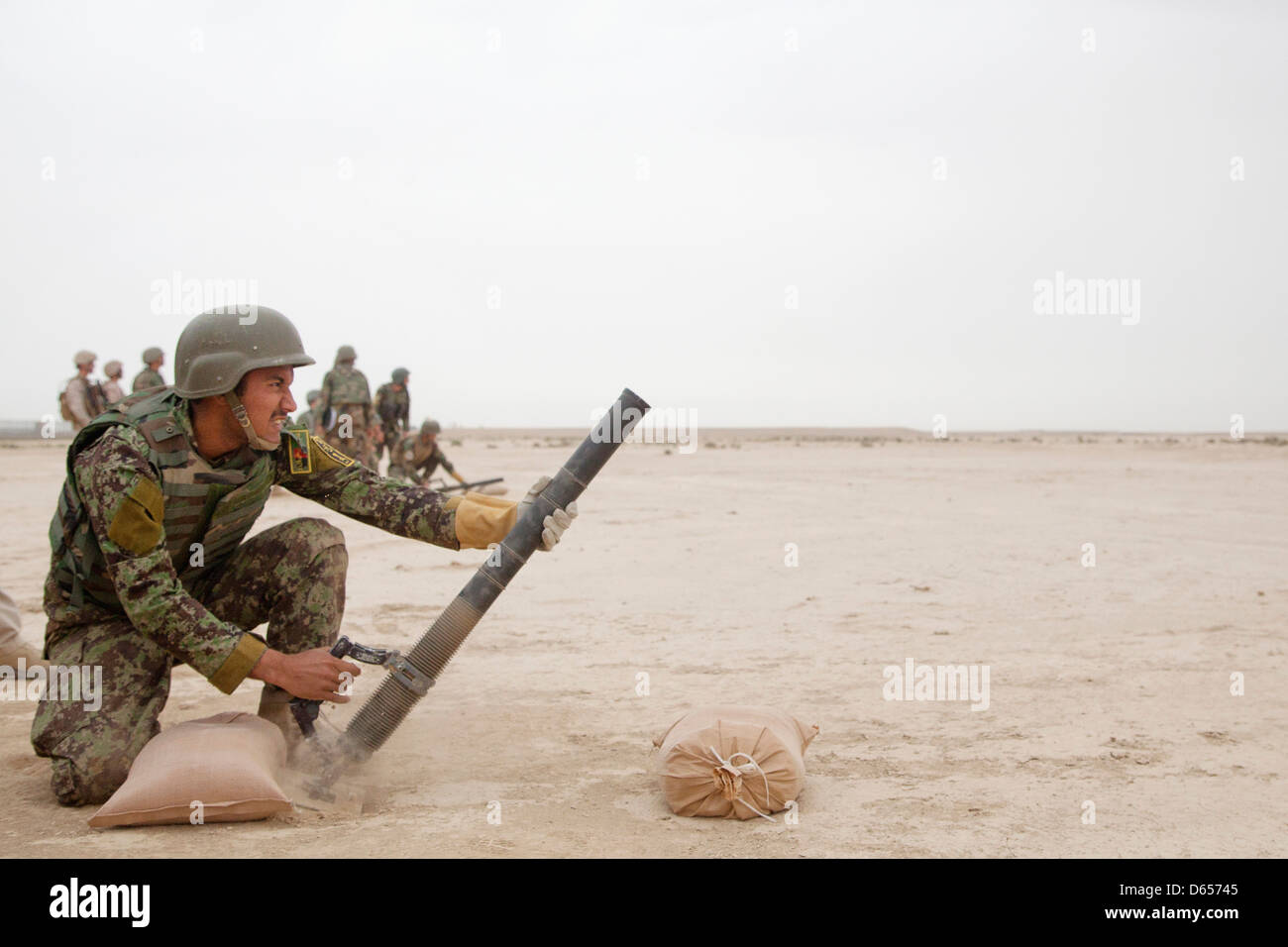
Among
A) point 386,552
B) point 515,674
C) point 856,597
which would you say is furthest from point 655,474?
point 515,674

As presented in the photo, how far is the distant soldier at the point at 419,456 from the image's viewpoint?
1589 centimetres

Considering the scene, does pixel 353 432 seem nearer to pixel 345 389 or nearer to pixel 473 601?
pixel 345 389

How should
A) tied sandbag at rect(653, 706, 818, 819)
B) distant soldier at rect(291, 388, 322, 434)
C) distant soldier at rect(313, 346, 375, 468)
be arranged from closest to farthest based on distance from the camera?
1. tied sandbag at rect(653, 706, 818, 819)
2. distant soldier at rect(313, 346, 375, 468)
3. distant soldier at rect(291, 388, 322, 434)

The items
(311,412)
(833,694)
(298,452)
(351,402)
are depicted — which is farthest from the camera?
(311,412)

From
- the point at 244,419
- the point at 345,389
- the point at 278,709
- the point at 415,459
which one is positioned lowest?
the point at 278,709

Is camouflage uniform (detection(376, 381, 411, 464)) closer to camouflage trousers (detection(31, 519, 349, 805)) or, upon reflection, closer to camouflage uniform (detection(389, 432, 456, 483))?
camouflage uniform (detection(389, 432, 456, 483))

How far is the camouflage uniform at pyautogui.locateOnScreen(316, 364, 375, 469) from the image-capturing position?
592 inches

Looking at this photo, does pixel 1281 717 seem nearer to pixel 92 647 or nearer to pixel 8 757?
pixel 92 647

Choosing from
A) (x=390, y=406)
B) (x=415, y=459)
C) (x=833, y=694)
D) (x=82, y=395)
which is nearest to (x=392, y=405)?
(x=390, y=406)

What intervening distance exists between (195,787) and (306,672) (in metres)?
0.45

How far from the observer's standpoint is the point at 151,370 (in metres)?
14.4

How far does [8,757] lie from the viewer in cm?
421

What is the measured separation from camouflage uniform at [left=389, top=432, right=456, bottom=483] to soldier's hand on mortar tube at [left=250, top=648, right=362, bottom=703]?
12354 millimetres

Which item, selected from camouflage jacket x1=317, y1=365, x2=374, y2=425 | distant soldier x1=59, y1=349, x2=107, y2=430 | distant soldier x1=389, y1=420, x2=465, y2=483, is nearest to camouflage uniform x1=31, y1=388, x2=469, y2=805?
distant soldier x1=59, y1=349, x2=107, y2=430
